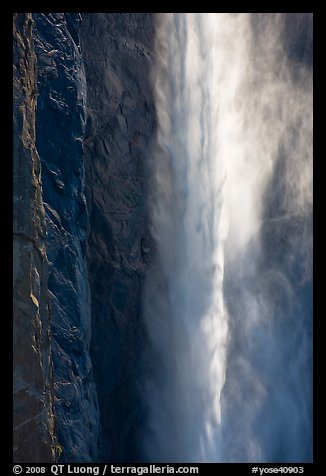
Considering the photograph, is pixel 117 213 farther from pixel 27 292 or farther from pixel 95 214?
pixel 27 292

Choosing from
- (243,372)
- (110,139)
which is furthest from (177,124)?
(243,372)

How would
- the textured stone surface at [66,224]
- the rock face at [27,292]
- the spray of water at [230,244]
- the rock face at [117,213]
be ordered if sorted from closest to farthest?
the rock face at [27,292] → the textured stone surface at [66,224] → the rock face at [117,213] → the spray of water at [230,244]

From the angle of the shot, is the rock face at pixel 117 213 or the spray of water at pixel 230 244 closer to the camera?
the rock face at pixel 117 213

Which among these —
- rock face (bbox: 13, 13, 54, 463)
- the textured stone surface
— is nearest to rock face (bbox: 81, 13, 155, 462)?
the textured stone surface

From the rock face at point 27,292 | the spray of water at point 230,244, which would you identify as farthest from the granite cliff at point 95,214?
the rock face at point 27,292

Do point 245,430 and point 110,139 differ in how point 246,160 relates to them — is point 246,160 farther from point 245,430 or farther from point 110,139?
point 245,430

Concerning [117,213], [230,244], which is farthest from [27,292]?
[230,244]

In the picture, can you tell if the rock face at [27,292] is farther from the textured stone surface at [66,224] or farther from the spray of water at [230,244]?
the spray of water at [230,244]
